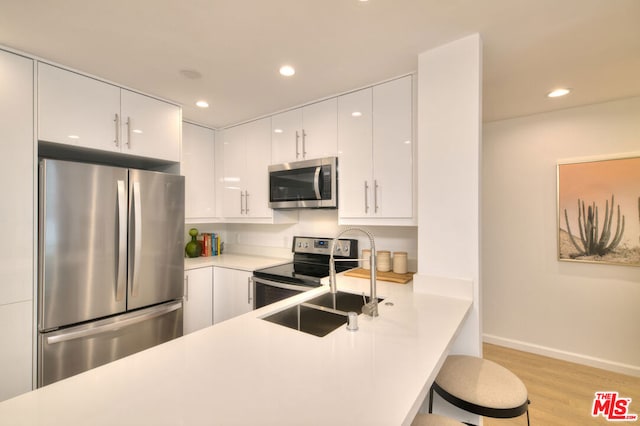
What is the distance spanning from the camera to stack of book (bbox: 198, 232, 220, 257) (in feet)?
11.0

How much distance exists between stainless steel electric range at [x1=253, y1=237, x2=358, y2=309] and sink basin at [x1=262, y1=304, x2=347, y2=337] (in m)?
0.50

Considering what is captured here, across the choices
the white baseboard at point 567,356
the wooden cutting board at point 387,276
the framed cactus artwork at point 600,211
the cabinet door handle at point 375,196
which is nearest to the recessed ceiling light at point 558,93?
the framed cactus artwork at point 600,211

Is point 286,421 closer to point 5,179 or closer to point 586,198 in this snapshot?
point 5,179

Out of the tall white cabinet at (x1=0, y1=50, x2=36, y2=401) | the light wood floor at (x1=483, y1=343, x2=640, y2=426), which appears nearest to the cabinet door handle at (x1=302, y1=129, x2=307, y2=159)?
the tall white cabinet at (x1=0, y1=50, x2=36, y2=401)

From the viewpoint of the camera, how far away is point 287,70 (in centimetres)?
191

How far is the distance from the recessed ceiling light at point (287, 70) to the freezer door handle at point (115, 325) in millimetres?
1968

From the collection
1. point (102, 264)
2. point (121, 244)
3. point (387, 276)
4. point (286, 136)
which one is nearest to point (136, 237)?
point (121, 244)

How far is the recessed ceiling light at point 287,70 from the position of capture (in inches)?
73.9

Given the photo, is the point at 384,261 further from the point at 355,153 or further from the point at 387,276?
the point at 355,153

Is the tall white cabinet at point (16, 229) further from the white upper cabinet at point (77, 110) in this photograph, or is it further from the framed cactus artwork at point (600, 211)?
the framed cactus artwork at point (600, 211)

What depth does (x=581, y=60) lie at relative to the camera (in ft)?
5.86

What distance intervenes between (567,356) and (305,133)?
10.6 ft

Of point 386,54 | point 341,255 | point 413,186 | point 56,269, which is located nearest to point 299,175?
point 341,255

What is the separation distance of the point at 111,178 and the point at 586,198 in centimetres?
391
